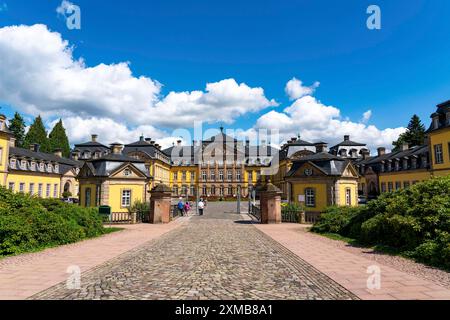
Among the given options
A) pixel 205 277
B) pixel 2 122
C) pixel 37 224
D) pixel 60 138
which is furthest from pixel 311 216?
pixel 60 138

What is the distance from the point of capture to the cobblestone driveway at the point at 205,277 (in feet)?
18.1

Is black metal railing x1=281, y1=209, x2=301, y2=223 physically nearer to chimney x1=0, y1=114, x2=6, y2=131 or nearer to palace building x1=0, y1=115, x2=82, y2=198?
palace building x1=0, y1=115, x2=82, y2=198

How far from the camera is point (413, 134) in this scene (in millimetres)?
62062

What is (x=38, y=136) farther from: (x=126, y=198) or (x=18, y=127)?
(x=126, y=198)

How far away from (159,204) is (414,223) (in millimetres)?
16017

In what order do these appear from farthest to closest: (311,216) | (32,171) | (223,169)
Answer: (223,169), (32,171), (311,216)

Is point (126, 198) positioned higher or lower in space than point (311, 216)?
higher

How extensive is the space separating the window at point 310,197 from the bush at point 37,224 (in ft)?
55.7

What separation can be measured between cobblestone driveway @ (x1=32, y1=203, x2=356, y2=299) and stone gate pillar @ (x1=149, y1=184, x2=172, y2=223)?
10008 millimetres

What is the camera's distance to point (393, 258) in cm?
888

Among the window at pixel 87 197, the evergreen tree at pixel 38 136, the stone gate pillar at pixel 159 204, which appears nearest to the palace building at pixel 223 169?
the window at pixel 87 197

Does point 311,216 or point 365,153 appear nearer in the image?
point 311,216

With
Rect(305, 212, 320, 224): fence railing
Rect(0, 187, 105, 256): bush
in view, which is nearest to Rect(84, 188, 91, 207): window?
Rect(0, 187, 105, 256): bush
